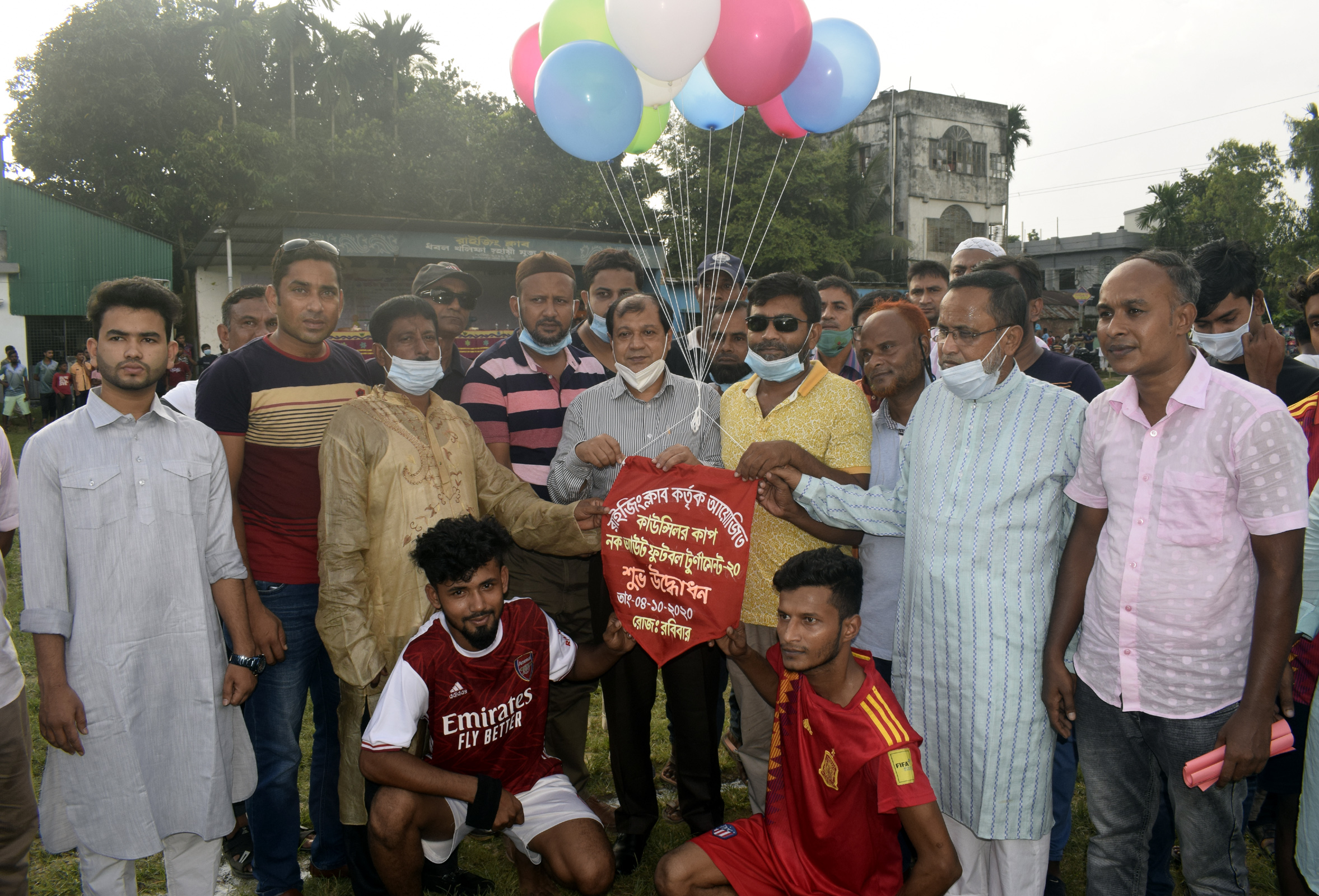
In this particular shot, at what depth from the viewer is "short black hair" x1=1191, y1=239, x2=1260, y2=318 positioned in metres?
4.04

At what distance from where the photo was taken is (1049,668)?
3.05 m

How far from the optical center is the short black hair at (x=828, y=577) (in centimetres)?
310

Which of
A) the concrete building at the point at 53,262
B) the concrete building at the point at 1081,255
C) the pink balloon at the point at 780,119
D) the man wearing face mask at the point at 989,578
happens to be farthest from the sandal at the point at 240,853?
the concrete building at the point at 1081,255

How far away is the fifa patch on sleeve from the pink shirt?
2.41 ft

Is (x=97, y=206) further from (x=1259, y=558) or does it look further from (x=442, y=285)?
(x=1259, y=558)

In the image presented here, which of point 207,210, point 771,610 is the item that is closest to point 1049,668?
point 771,610

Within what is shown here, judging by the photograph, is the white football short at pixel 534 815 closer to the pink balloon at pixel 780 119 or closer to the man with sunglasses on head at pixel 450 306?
the man with sunglasses on head at pixel 450 306

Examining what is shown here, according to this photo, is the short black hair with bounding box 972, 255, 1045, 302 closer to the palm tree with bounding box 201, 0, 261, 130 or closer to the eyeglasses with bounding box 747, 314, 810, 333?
the eyeglasses with bounding box 747, 314, 810, 333

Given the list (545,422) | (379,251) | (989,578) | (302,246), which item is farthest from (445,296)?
(379,251)

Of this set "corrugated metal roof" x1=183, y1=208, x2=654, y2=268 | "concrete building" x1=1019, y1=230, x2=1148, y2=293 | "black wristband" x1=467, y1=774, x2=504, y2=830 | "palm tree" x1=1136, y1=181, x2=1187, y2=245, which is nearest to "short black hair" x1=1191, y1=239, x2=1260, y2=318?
"black wristband" x1=467, y1=774, x2=504, y2=830

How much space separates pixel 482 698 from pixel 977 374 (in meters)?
Answer: 2.38

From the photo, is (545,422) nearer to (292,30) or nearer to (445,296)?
(445,296)

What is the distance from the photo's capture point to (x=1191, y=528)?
2.71 m

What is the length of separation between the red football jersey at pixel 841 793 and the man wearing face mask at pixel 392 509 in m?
1.31
